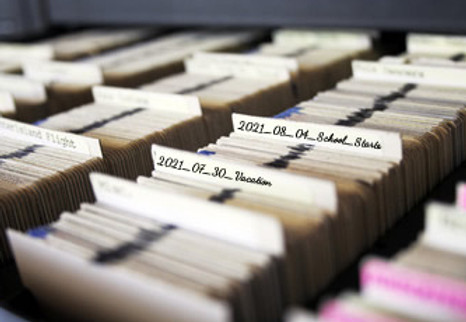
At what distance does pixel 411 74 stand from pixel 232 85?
3.04 ft

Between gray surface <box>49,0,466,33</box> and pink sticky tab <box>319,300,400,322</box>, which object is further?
gray surface <box>49,0,466,33</box>

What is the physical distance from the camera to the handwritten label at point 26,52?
4.58m

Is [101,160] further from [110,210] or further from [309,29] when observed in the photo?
[309,29]

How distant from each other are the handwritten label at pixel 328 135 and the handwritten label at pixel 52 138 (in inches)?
22.8

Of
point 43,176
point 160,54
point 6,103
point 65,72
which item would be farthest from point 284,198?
point 160,54

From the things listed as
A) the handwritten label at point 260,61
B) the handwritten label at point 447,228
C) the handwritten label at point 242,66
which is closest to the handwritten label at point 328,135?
the handwritten label at point 447,228

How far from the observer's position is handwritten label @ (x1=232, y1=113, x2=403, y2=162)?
1.91 metres

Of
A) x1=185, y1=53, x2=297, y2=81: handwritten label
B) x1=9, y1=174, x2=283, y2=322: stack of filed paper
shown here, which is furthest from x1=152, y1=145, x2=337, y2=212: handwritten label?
x1=185, y1=53, x2=297, y2=81: handwritten label

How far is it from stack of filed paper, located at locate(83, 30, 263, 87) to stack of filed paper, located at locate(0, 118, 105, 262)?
51.7 inches

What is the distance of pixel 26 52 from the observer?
4730 mm

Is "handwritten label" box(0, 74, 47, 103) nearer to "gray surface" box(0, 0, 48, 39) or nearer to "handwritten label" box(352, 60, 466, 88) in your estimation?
"handwritten label" box(352, 60, 466, 88)

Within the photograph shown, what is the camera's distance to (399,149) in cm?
189

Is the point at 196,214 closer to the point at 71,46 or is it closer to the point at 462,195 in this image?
the point at 462,195

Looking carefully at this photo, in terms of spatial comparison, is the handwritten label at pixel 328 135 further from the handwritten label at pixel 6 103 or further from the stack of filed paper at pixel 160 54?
the stack of filed paper at pixel 160 54
